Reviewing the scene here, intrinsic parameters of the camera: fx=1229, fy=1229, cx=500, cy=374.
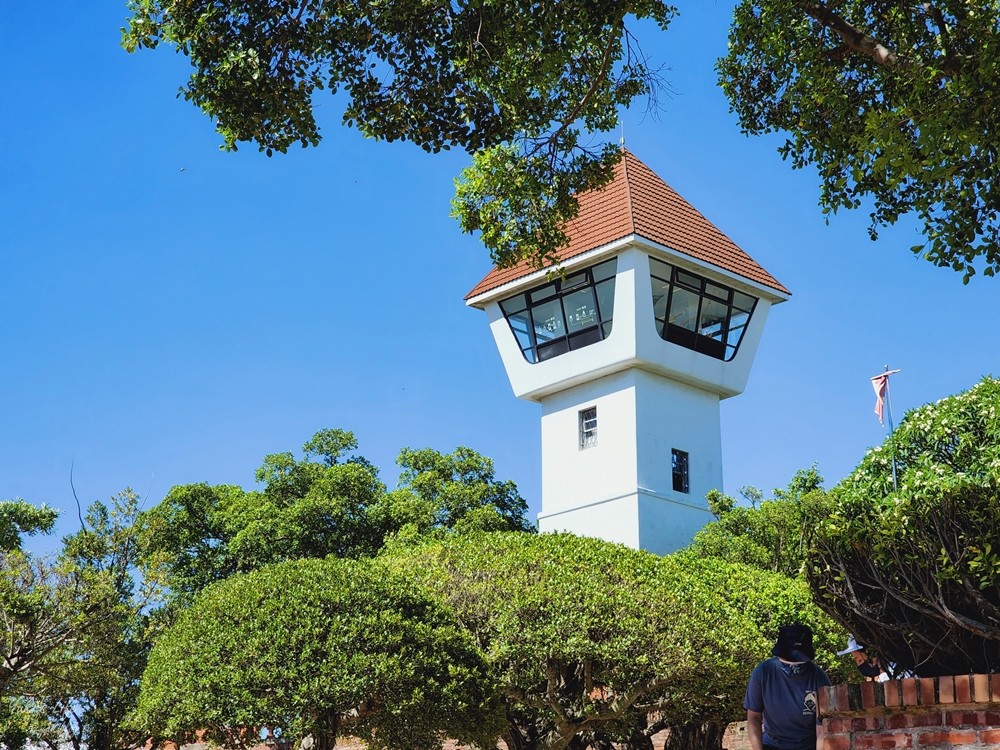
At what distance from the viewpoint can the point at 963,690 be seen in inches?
271

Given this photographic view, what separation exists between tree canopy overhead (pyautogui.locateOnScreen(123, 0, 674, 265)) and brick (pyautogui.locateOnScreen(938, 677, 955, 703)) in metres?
5.77

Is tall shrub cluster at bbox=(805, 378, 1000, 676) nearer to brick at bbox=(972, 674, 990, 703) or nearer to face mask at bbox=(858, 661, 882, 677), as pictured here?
face mask at bbox=(858, 661, 882, 677)

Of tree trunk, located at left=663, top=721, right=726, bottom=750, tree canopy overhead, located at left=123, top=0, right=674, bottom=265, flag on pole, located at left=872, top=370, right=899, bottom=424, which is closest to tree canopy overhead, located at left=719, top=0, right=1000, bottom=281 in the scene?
Answer: tree canopy overhead, located at left=123, top=0, right=674, bottom=265

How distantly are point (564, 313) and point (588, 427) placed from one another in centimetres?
295

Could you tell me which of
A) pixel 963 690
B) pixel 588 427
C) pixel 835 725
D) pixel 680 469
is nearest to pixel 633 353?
pixel 588 427

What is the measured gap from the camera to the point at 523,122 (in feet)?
36.5

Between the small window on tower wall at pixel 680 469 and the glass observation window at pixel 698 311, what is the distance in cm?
261

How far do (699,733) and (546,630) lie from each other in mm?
6083

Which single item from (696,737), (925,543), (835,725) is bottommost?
(835,725)

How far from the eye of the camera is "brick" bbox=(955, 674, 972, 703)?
6.87m

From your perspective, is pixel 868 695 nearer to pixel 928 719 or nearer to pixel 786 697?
pixel 928 719

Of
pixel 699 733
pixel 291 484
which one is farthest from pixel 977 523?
pixel 291 484

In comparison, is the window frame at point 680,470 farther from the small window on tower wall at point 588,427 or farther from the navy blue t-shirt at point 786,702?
the navy blue t-shirt at point 786,702

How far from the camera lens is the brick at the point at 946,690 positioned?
272 inches
